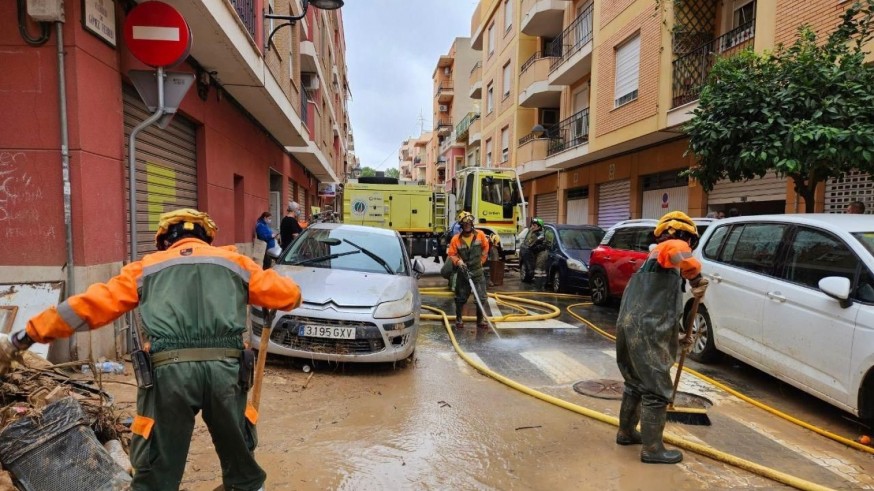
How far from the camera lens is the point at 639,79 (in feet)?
43.4

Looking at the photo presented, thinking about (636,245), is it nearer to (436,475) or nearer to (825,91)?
(825,91)

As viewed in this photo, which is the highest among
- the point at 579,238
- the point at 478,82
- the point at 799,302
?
the point at 478,82

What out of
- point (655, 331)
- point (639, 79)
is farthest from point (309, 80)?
point (655, 331)

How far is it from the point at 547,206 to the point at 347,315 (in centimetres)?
1943

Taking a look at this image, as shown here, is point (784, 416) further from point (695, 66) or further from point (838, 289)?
point (695, 66)

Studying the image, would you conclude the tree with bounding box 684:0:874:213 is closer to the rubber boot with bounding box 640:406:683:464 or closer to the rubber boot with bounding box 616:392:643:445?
the rubber boot with bounding box 616:392:643:445

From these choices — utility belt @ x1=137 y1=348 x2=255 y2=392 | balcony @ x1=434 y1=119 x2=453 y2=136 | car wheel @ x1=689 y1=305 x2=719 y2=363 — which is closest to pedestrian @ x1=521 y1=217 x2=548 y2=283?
car wheel @ x1=689 y1=305 x2=719 y2=363

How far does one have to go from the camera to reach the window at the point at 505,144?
1006 inches

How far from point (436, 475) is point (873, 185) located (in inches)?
354

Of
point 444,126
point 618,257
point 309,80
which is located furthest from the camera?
point 444,126

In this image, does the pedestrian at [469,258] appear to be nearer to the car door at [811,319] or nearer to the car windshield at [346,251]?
the car windshield at [346,251]

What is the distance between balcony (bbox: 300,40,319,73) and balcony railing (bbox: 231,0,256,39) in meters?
6.44

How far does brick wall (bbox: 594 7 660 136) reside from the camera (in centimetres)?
1266

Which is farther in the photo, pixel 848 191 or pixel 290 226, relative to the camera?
pixel 290 226
